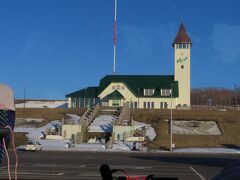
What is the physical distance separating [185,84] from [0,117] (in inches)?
3108

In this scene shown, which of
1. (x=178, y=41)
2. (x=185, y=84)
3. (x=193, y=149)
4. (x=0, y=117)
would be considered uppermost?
(x=178, y=41)

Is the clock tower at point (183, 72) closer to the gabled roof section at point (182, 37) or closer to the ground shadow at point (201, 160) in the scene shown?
the gabled roof section at point (182, 37)

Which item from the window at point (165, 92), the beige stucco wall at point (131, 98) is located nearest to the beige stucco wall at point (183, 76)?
the beige stucco wall at point (131, 98)

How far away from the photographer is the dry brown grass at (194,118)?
50250 millimetres

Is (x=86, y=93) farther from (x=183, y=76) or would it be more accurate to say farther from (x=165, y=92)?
(x=183, y=76)

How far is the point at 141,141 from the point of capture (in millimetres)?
50969

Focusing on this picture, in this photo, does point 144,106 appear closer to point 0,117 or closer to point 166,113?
point 166,113

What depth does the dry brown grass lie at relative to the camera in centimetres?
5025

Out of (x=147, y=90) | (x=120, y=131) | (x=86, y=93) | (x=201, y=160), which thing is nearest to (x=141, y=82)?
(x=147, y=90)

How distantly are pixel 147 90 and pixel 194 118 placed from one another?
18740 mm

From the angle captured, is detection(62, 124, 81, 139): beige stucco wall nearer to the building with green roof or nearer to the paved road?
the building with green roof

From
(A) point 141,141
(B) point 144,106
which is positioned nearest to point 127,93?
(B) point 144,106

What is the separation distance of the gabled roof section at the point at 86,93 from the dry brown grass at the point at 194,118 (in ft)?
50.1

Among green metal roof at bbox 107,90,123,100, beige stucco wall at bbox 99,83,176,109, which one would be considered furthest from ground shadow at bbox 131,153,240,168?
beige stucco wall at bbox 99,83,176,109
